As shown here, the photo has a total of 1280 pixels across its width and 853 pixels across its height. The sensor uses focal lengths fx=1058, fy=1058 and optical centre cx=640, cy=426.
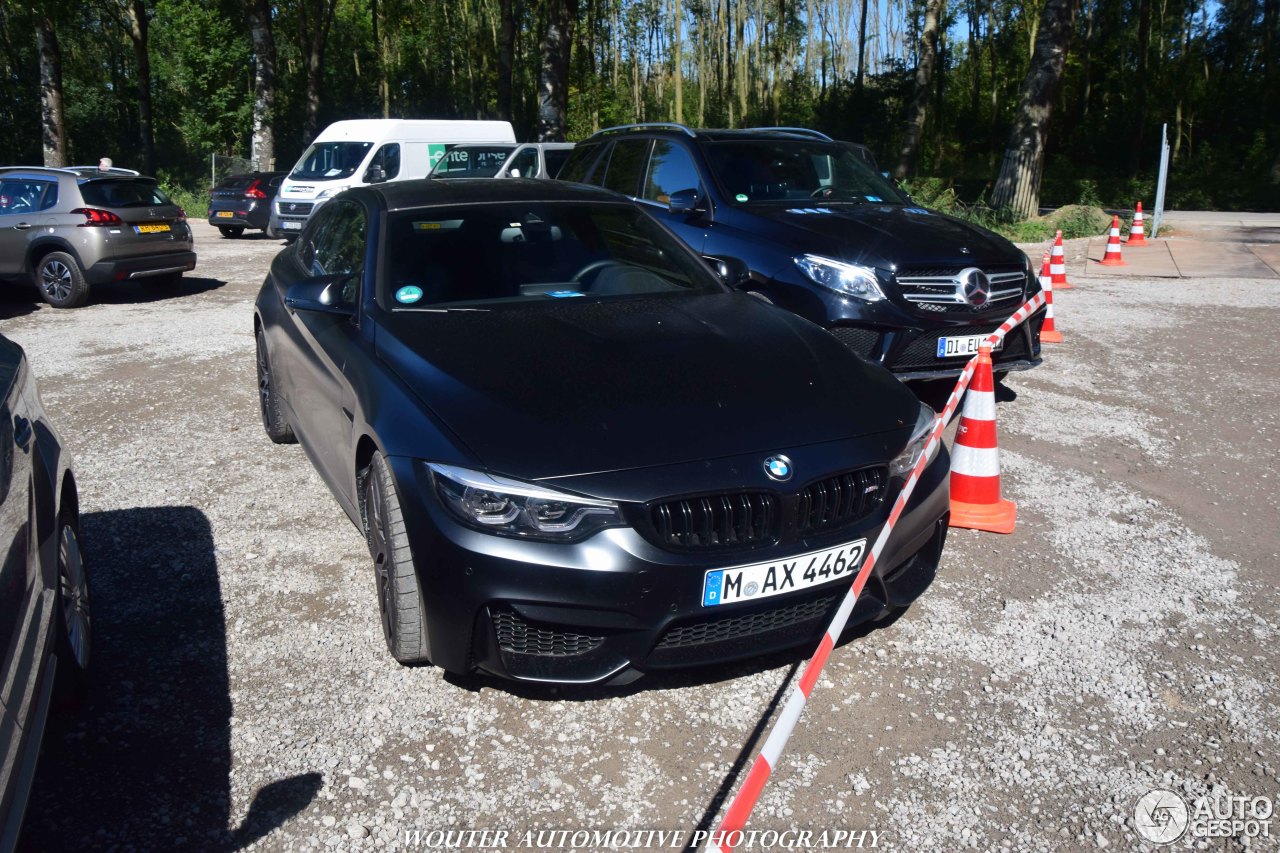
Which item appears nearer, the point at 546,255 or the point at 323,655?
the point at 323,655

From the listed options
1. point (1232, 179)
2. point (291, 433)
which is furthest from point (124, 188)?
point (1232, 179)

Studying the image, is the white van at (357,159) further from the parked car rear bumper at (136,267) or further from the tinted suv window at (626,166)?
the tinted suv window at (626,166)

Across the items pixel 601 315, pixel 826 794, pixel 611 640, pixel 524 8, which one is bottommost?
pixel 826 794

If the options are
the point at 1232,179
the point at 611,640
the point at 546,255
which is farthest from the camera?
the point at 1232,179

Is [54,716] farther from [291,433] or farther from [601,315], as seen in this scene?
[291,433]

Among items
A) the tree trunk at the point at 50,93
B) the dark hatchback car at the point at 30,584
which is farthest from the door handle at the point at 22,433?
the tree trunk at the point at 50,93

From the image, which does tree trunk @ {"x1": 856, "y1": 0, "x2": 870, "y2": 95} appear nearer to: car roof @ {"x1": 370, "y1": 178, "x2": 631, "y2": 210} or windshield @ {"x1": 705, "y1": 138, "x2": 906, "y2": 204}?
windshield @ {"x1": 705, "y1": 138, "x2": 906, "y2": 204}

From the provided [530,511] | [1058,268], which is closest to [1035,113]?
[1058,268]

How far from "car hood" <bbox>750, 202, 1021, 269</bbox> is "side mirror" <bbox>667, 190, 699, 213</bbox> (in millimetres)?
448

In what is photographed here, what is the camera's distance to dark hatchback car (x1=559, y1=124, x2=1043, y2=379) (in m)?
6.28

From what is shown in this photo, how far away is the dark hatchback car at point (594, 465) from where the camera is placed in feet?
9.89

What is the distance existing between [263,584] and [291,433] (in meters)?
1.88

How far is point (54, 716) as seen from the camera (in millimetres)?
3320

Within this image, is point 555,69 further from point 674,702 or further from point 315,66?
point 674,702
